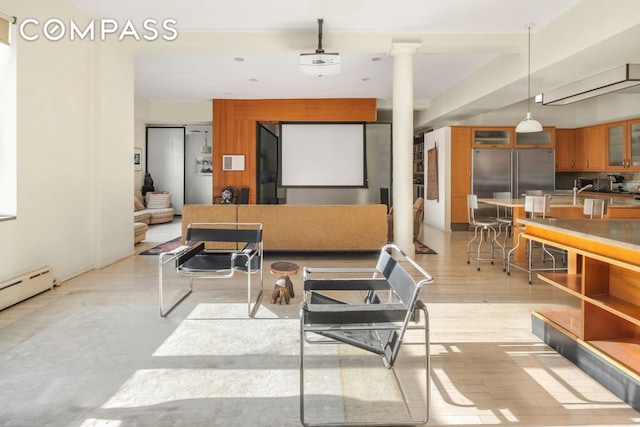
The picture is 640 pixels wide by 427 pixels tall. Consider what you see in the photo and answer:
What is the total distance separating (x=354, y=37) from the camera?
222 inches

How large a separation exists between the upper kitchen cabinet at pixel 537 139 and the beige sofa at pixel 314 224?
501 cm

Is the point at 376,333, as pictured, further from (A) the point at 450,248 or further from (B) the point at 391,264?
(A) the point at 450,248

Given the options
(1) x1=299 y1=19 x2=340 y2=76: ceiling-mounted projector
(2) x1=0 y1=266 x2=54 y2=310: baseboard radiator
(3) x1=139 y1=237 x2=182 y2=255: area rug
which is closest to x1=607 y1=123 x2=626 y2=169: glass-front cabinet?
(1) x1=299 y1=19 x2=340 y2=76: ceiling-mounted projector

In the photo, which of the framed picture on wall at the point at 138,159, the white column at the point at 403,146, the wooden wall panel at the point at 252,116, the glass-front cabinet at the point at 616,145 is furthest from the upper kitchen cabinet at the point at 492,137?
the framed picture on wall at the point at 138,159

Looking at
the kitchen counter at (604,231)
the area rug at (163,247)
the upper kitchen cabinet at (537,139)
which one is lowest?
the area rug at (163,247)

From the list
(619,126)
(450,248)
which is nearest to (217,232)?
(450,248)

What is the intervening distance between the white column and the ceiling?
35 cm

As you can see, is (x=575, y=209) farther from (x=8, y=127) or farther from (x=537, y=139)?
(x=8, y=127)

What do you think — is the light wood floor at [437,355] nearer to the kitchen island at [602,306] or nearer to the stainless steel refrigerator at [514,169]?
the kitchen island at [602,306]

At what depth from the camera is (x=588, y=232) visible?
2.29m

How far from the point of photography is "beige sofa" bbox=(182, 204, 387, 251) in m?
5.82

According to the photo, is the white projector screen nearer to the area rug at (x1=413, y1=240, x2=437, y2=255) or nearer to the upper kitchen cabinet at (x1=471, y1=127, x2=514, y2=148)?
the upper kitchen cabinet at (x1=471, y1=127, x2=514, y2=148)

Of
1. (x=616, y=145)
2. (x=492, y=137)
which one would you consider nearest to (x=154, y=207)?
(x=492, y=137)

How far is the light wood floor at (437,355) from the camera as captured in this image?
198 centimetres
